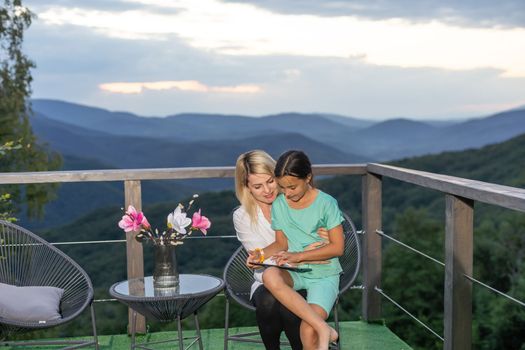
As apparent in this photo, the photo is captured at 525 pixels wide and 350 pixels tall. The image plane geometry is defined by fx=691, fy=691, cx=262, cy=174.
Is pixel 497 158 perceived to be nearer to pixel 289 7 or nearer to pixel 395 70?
pixel 395 70

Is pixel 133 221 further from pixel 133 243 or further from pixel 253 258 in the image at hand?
pixel 133 243

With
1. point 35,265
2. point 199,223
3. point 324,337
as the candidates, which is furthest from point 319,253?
point 35,265

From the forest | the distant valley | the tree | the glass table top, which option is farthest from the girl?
the distant valley

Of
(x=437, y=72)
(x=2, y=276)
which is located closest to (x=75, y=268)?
(x=2, y=276)

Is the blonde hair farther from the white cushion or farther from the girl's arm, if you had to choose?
the white cushion

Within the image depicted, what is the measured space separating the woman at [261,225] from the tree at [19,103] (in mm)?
11603

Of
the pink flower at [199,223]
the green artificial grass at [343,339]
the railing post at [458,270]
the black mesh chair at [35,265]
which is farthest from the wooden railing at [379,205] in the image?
the pink flower at [199,223]

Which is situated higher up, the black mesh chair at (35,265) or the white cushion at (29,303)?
the black mesh chair at (35,265)

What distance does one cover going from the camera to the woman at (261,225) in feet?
8.54

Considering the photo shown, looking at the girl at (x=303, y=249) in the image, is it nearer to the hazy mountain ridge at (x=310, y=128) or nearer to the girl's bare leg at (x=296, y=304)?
the girl's bare leg at (x=296, y=304)

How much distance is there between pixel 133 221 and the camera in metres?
2.84

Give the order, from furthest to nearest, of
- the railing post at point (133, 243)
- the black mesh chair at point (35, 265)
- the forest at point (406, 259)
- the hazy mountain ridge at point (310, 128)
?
1. the hazy mountain ridge at point (310, 128)
2. the forest at point (406, 259)
3. the railing post at point (133, 243)
4. the black mesh chair at point (35, 265)

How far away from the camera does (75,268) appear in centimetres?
319

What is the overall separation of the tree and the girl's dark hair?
39.2 ft
